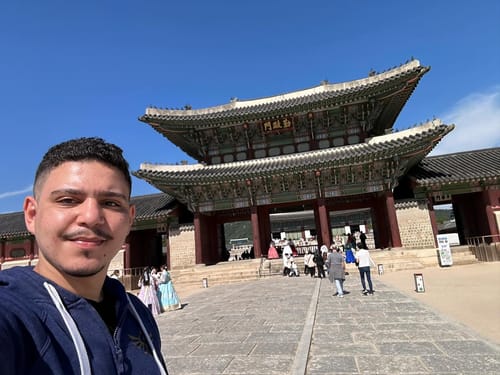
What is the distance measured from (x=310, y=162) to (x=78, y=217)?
50.1 feet

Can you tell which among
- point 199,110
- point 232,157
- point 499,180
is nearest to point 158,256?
point 232,157

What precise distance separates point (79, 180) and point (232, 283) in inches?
572

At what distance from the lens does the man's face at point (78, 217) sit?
111cm

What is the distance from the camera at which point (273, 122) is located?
18.3m

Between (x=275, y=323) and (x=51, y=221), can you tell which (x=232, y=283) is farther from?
(x=51, y=221)

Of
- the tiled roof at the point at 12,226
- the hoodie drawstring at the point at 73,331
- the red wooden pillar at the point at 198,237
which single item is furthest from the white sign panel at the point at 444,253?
the tiled roof at the point at 12,226

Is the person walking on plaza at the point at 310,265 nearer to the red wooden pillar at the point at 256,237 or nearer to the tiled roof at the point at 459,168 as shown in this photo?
the red wooden pillar at the point at 256,237

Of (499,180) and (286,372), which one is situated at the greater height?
(499,180)

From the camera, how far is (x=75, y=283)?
3.75 feet

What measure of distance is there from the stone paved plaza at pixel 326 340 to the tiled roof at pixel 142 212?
10557mm

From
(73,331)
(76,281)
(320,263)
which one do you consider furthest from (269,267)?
(73,331)

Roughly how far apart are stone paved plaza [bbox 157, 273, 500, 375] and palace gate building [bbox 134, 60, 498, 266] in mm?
8667

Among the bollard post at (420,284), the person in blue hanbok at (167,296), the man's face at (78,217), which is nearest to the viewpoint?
the man's face at (78,217)

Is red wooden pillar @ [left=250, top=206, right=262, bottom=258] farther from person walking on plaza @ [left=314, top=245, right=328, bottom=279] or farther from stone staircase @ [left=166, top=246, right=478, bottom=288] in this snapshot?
person walking on plaza @ [left=314, top=245, right=328, bottom=279]
